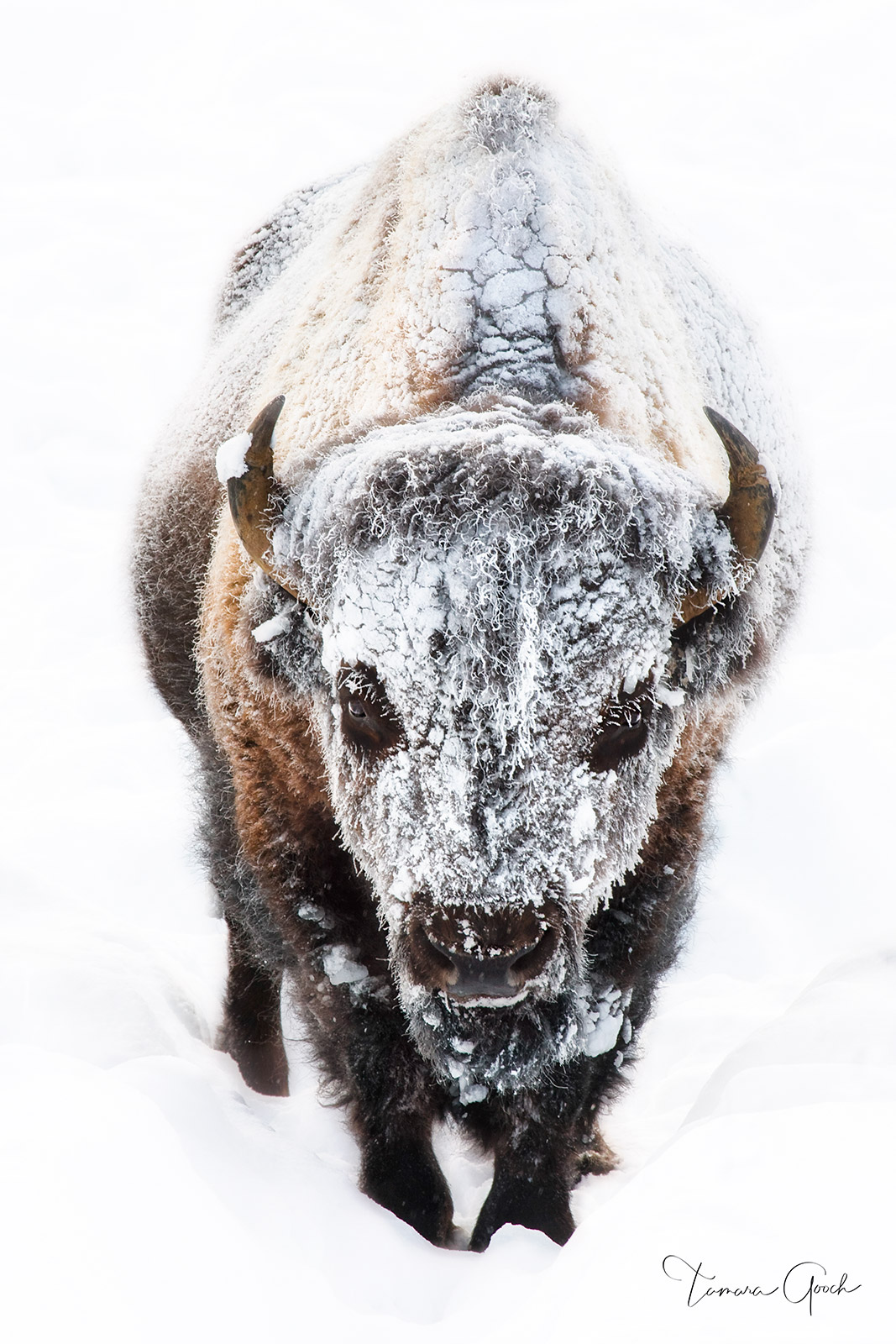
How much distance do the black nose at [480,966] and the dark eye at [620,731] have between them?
0.37m

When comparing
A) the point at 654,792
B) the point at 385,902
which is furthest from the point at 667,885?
the point at 385,902

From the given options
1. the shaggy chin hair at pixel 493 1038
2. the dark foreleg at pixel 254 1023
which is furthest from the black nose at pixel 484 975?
the dark foreleg at pixel 254 1023

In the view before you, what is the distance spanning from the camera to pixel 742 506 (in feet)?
7.79

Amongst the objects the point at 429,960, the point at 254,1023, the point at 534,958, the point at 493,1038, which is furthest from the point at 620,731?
the point at 254,1023

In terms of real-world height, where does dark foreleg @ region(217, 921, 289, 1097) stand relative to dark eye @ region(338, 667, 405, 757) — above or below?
below

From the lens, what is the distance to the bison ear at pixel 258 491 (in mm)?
2465

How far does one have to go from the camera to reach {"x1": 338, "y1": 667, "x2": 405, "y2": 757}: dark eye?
2.30 meters

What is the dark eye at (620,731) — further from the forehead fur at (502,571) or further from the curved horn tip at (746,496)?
the curved horn tip at (746,496)

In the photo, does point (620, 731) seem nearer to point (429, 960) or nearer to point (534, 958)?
point (534, 958)

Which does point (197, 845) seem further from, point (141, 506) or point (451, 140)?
point (451, 140)

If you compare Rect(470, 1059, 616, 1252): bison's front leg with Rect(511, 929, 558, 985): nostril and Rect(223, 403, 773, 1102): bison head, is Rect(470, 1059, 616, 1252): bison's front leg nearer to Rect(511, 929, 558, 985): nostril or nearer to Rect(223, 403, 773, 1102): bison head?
Rect(223, 403, 773, 1102): bison head
